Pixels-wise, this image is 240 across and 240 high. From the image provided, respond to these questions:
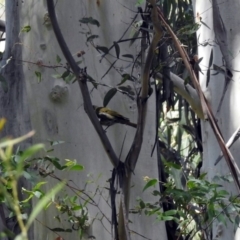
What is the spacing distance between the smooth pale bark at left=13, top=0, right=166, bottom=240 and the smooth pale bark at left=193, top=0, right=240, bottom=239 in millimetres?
170

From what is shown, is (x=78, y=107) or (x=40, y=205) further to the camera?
(x=78, y=107)

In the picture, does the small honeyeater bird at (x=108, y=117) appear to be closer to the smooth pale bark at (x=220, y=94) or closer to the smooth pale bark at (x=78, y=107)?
the smooth pale bark at (x=78, y=107)

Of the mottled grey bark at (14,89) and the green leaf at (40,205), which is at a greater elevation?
the mottled grey bark at (14,89)

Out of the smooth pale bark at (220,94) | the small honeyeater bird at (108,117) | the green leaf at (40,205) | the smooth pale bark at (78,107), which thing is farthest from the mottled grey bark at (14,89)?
the green leaf at (40,205)

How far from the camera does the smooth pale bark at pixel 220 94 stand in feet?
4.51

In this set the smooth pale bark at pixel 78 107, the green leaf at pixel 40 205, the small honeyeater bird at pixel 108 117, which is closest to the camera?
the green leaf at pixel 40 205

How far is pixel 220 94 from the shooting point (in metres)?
1.46

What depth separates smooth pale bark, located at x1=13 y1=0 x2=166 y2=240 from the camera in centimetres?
131

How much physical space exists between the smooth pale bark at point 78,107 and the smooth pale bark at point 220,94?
17cm

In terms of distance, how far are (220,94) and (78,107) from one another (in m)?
0.41

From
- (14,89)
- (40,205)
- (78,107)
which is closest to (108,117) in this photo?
(78,107)

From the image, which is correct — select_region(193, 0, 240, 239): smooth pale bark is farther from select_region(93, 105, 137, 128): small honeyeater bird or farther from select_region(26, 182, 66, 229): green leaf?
select_region(26, 182, 66, 229): green leaf

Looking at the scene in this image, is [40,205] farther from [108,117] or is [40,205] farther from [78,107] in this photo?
[78,107]

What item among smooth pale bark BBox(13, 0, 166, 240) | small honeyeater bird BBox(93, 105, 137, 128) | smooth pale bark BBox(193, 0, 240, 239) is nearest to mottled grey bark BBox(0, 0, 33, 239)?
smooth pale bark BBox(13, 0, 166, 240)
